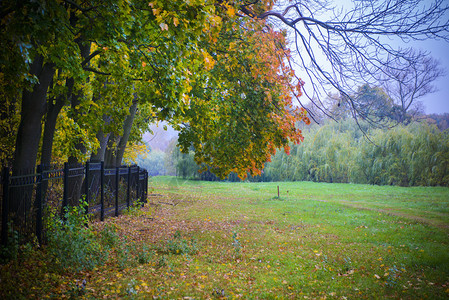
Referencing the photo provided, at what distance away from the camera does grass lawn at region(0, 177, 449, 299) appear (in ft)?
15.9

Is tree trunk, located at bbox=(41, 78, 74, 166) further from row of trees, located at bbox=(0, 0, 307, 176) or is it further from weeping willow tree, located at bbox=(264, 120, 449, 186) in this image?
weeping willow tree, located at bbox=(264, 120, 449, 186)

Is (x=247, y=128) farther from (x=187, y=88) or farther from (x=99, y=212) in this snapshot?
(x=99, y=212)

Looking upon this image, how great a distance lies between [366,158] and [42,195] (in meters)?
28.0

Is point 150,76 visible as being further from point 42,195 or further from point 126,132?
point 126,132

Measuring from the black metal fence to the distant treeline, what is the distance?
2111 cm

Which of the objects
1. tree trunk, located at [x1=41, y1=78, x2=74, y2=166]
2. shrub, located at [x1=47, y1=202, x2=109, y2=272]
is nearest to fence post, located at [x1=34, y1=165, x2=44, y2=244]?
shrub, located at [x1=47, y1=202, x2=109, y2=272]

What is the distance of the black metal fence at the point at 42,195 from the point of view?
527cm

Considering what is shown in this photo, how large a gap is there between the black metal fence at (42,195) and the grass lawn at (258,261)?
0.62 metres

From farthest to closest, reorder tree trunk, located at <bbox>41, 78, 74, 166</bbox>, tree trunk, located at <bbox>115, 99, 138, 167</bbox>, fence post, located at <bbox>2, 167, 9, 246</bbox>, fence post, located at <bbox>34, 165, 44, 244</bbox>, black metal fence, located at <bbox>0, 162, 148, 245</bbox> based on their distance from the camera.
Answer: tree trunk, located at <bbox>115, 99, 138, 167</bbox>
tree trunk, located at <bbox>41, 78, 74, 166</bbox>
fence post, located at <bbox>34, 165, 44, 244</bbox>
black metal fence, located at <bbox>0, 162, 148, 245</bbox>
fence post, located at <bbox>2, 167, 9, 246</bbox>

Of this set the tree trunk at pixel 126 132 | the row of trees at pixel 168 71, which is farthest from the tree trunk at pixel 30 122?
the tree trunk at pixel 126 132

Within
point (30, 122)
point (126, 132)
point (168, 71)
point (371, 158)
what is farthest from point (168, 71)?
point (371, 158)

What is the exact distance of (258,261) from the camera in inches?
269

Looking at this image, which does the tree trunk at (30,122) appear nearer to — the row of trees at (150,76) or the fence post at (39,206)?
the row of trees at (150,76)

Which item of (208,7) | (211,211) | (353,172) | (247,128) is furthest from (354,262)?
(353,172)
